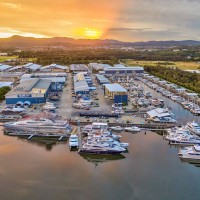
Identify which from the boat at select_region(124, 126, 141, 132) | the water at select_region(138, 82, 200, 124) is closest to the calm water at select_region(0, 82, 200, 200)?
the boat at select_region(124, 126, 141, 132)

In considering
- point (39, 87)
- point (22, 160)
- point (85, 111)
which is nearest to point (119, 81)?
point (39, 87)

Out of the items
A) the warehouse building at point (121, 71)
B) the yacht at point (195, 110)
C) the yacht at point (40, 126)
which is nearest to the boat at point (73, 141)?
the yacht at point (40, 126)

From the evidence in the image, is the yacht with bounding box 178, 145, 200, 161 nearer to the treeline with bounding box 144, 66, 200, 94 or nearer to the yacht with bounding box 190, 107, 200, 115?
the yacht with bounding box 190, 107, 200, 115

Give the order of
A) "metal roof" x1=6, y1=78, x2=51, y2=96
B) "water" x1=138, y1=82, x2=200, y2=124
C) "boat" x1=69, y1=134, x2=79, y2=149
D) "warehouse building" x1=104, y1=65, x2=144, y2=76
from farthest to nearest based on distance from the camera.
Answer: "warehouse building" x1=104, y1=65, x2=144, y2=76 < "metal roof" x1=6, y1=78, x2=51, y2=96 < "water" x1=138, y1=82, x2=200, y2=124 < "boat" x1=69, y1=134, x2=79, y2=149

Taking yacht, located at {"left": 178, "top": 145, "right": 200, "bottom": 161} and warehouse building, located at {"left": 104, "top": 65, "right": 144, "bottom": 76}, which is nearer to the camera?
yacht, located at {"left": 178, "top": 145, "right": 200, "bottom": 161}

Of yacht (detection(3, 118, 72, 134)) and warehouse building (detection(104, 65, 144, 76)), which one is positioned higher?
warehouse building (detection(104, 65, 144, 76))

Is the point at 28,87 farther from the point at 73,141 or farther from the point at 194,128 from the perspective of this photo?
the point at 194,128
